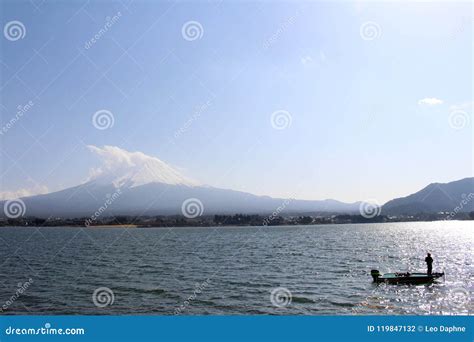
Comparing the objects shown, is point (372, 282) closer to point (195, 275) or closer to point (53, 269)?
point (195, 275)

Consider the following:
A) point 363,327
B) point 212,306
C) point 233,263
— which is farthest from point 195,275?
point 363,327

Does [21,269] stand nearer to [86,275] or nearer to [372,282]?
[86,275]

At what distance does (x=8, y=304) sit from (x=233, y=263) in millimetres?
25350

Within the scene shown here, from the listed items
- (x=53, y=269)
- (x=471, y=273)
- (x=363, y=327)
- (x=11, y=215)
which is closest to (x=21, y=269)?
(x=53, y=269)

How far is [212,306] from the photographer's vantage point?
24.1 meters

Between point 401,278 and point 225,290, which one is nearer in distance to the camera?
point 225,290

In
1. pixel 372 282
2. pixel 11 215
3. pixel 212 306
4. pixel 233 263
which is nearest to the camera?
pixel 11 215

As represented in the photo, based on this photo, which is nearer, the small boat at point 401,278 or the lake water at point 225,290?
the lake water at point 225,290

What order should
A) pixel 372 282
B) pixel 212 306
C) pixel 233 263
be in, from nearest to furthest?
pixel 212 306
pixel 372 282
pixel 233 263

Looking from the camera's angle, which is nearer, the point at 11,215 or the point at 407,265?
the point at 11,215

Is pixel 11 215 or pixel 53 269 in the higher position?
pixel 11 215

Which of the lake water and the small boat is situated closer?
the lake water

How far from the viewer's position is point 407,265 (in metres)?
48.2

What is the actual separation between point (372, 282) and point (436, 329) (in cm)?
1937
